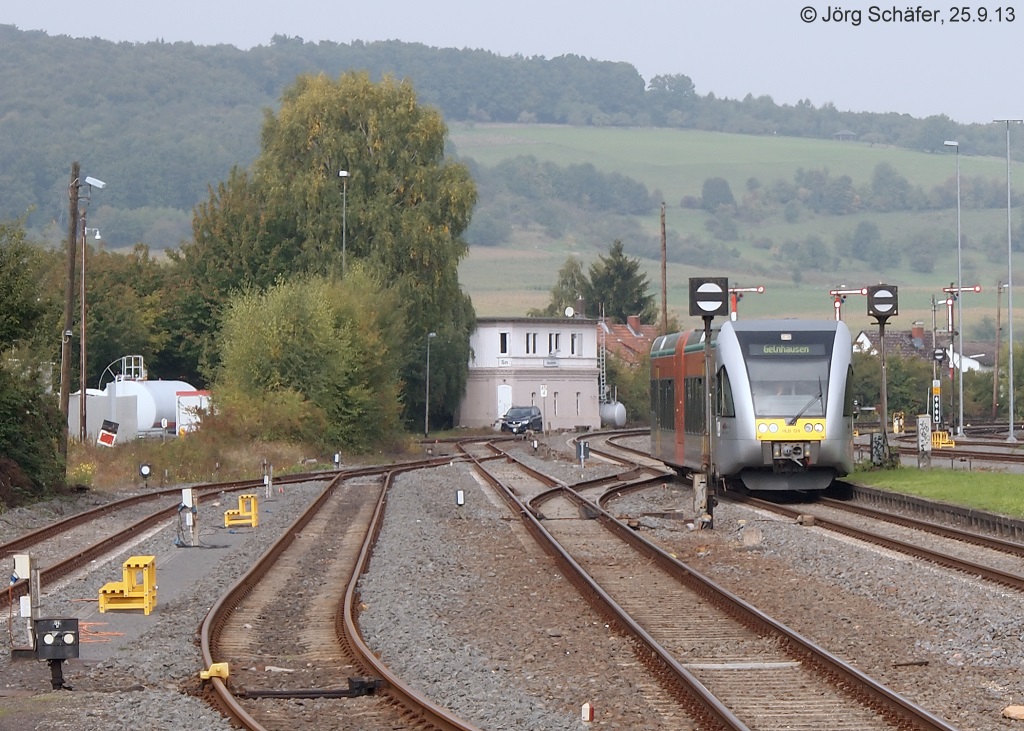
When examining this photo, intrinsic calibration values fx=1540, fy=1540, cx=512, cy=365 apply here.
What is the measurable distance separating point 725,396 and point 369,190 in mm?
40686

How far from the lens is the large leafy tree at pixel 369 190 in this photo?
63125 millimetres

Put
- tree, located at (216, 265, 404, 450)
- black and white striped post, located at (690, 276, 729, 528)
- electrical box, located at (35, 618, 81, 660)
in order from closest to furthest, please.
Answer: electrical box, located at (35, 618, 81, 660) < black and white striped post, located at (690, 276, 729, 528) < tree, located at (216, 265, 404, 450)

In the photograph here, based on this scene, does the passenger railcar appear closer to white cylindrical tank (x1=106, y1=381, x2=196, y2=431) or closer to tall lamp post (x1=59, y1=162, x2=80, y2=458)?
tall lamp post (x1=59, y1=162, x2=80, y2=458)

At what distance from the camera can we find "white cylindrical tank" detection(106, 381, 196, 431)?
57406mm

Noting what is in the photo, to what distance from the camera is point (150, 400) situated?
190 ft

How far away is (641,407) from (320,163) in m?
40.1

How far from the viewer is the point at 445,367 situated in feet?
266

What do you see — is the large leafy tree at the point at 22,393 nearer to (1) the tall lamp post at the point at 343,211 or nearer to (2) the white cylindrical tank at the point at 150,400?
(2) the white cylindrical tank at the point at 150,400

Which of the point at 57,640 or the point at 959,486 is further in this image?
the point at 959,486

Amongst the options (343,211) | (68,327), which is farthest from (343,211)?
(68,327)

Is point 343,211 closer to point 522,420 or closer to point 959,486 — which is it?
point 522,420

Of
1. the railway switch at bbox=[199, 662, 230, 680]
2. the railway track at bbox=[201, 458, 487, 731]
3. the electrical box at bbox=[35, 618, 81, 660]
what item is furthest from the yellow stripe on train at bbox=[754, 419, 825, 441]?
the electrical box at bbox=[35, 618, 81, 660]

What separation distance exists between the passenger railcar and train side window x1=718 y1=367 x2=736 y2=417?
Result: 0.06ft

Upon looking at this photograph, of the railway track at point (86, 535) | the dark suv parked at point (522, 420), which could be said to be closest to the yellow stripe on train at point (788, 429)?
the railway track at point (86, 535)
